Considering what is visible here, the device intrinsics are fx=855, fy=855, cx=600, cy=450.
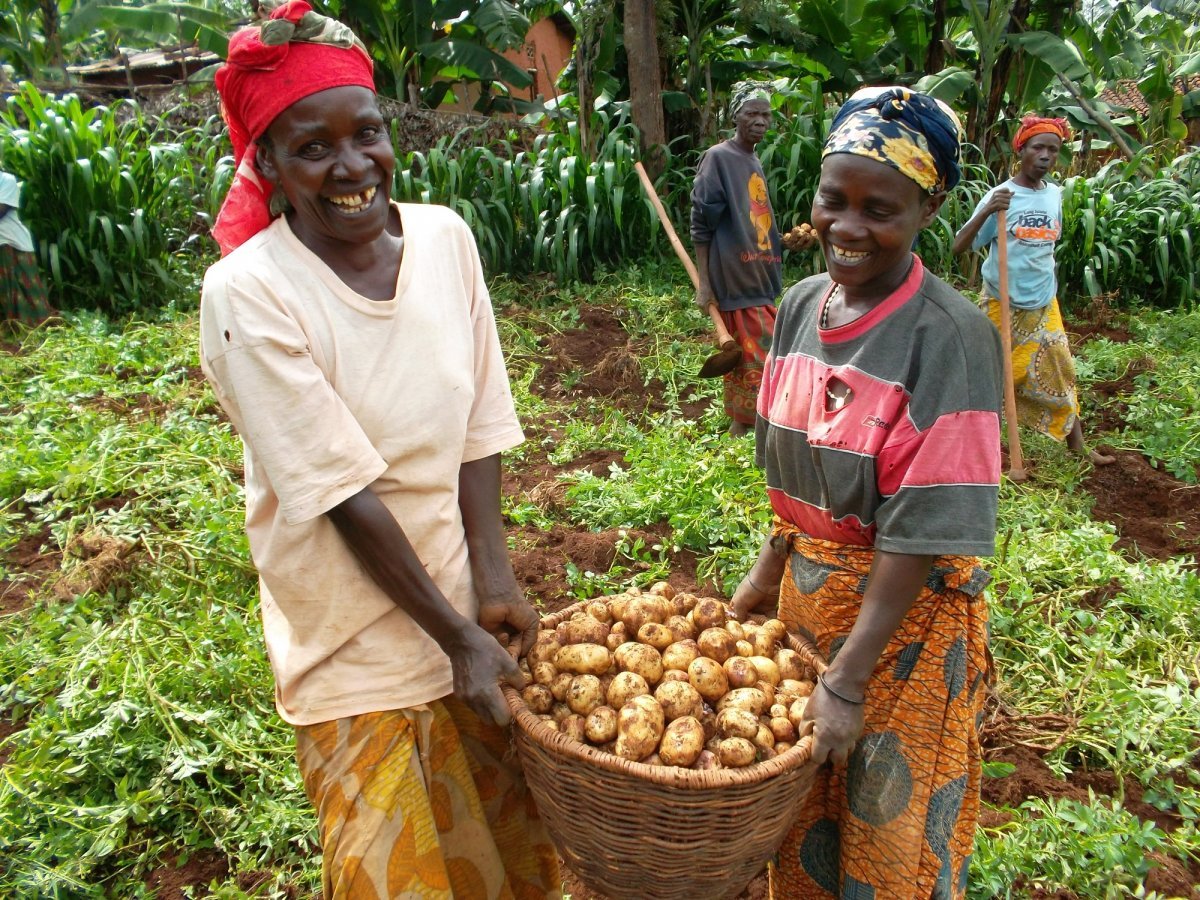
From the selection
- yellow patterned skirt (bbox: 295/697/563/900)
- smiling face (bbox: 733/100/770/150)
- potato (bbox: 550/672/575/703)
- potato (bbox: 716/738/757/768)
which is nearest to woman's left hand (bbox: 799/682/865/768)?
potato (bbox: 716/738/757/768)

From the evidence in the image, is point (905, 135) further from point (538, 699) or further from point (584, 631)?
point (538, 699)

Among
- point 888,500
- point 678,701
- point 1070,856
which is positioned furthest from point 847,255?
point 1070,856

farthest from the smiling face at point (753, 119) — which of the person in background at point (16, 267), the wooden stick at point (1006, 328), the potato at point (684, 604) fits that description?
the person in background at point (16, 267)

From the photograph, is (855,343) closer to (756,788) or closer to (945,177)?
(945,177)

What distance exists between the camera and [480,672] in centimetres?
155

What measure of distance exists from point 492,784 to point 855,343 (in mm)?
1171

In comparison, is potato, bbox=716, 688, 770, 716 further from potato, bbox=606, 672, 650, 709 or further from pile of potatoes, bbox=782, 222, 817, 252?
pile of potatoes, bbox=782, 222, 817, 252

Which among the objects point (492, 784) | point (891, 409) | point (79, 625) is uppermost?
point (891, 409)

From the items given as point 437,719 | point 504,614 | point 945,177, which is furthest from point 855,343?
point 437,719

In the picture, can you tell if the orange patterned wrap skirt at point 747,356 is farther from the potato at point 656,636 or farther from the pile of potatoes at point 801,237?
the potato at point 656,636

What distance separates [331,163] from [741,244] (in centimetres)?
358

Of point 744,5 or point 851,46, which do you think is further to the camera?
point 851,46

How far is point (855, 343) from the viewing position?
5.12ft

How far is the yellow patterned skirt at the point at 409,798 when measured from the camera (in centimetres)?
150
